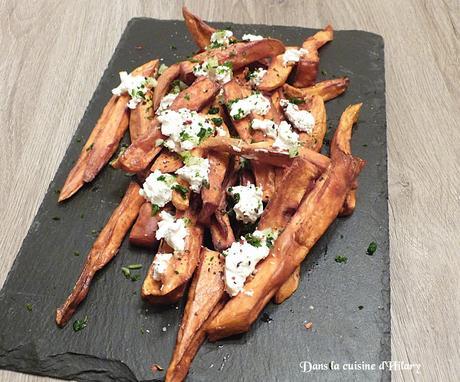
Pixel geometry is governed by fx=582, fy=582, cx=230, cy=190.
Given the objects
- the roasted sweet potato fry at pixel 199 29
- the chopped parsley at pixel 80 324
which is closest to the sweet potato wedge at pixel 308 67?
the roasted sweet potato fry at pixel 199 29

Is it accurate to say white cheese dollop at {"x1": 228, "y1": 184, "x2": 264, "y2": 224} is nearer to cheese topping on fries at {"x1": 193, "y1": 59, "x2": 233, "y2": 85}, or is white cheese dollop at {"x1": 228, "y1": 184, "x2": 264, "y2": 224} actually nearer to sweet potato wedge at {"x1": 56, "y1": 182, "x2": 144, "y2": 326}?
sweet potato wedge at {"x1": 56, "y1": 182, "x2": 144, "y2": 326}

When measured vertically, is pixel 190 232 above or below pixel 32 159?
above

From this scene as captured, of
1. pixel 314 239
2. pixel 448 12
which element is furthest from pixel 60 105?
pixel 448 12

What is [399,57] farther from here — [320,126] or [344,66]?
[320,126]

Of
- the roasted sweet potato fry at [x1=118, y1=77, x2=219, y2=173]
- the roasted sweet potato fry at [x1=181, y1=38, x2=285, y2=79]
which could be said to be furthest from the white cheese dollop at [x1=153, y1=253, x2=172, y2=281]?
the roasted sweet potato fry at [x1=181, y1=38, x2=285, y2=79]

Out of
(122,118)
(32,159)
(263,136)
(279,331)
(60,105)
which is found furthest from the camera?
(60,105)
